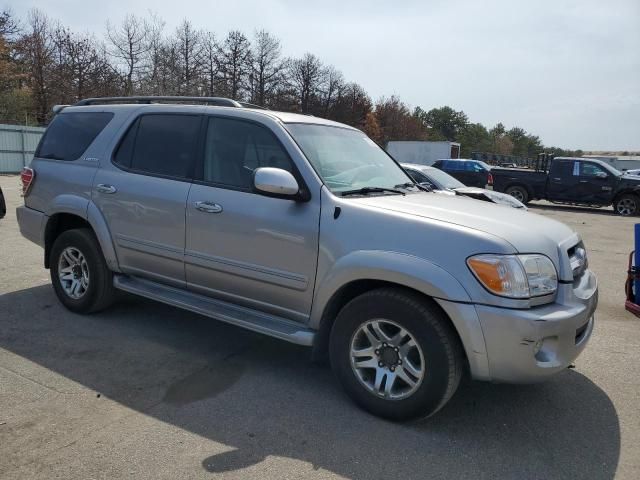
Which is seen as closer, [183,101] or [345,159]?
[345,159]

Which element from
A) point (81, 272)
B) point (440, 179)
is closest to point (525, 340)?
point (81, 272)

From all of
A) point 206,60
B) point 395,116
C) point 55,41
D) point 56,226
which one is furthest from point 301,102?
point 56,226

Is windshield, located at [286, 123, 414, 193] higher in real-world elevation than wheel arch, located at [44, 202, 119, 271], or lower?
higher

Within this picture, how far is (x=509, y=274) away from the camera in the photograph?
9.57ft

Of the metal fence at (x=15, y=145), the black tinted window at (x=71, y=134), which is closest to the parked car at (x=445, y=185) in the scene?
the black tinted window at (x=71, y=134)

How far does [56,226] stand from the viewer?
5199 millimetres

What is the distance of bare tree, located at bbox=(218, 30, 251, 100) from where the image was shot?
49.9 metres

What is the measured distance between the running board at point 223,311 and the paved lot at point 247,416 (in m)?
0.42

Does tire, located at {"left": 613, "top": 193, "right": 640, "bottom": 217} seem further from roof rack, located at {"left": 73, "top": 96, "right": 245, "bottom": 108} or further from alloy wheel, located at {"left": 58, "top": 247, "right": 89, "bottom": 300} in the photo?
alloy wheel, located at {"left": 58, "top": 247, "right": 89, "bottom": 300}

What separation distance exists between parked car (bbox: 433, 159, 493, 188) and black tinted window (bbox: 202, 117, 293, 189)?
1871 centimetres

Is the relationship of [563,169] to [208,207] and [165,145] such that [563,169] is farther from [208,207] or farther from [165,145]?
[208,207]

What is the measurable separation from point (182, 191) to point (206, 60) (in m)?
47.5

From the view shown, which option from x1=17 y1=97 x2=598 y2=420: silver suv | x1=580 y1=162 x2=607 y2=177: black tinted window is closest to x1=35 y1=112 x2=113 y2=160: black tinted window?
x1=17 y1=97 x2=598 y2=420: silver suv

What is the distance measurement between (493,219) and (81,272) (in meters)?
3.73
